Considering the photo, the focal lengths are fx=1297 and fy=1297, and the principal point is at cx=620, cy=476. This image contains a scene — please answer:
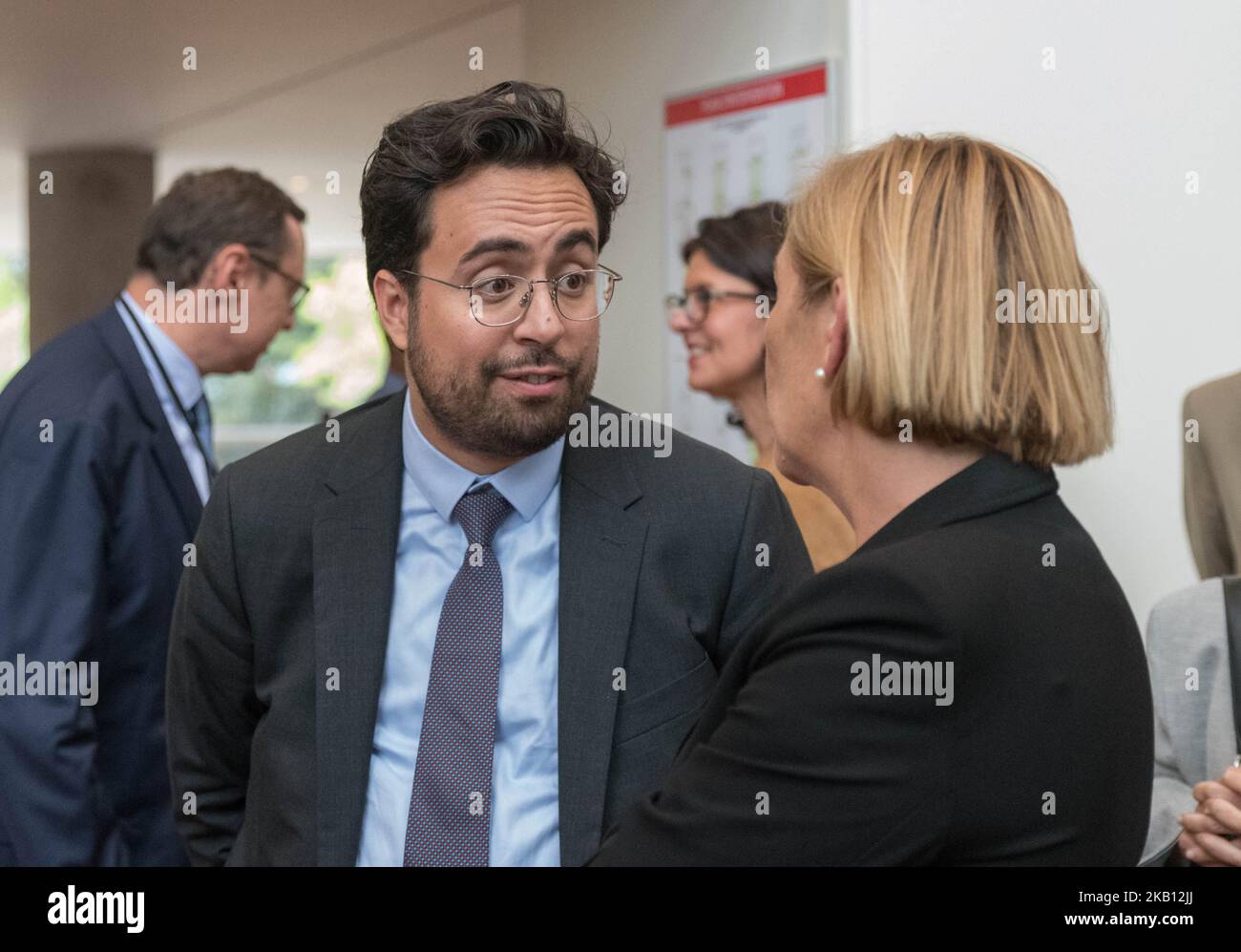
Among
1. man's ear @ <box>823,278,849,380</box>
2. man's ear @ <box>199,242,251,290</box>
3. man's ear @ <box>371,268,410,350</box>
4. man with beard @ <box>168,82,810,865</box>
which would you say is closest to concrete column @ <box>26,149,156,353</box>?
man's ear @ <box>199,242,251,290</box>

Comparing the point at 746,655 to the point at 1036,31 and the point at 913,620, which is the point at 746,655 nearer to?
the point at 913,620

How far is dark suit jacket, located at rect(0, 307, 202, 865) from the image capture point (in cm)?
261

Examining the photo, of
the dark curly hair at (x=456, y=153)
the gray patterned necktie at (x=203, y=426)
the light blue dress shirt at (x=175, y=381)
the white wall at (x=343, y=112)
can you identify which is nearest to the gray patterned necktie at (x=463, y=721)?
the dark curly hair at (x=456, y=153)

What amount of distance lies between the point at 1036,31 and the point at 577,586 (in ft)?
6.89

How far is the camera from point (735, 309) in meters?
3.51

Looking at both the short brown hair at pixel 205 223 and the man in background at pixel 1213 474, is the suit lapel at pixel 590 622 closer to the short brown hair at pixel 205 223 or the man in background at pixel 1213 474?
the man in background at pixel 1213 474

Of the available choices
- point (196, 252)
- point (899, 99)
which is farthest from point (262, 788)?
point (899, 99)

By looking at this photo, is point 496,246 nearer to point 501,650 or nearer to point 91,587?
point 501,650

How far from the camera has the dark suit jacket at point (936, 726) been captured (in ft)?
4.07

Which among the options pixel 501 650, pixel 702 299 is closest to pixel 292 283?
pixel 702 299

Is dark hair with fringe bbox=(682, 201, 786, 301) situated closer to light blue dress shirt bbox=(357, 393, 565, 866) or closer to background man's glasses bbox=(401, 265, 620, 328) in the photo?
background man's glasses bbox=(401, 265, 620, 328)

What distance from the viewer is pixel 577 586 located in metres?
2.01

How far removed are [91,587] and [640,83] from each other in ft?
7.96

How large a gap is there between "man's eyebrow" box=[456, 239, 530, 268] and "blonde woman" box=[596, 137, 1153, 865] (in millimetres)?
627
